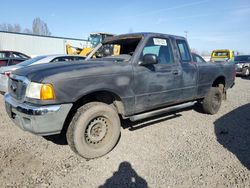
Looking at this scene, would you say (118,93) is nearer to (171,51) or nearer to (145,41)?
(145,41)

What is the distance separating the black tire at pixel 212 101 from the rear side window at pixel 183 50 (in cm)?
119

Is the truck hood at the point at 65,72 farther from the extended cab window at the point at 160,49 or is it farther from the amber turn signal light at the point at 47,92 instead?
the extended cab window at the point at 160,49

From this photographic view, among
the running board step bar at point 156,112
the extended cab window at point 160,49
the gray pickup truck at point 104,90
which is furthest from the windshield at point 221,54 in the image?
the extended cab window at point 160,49

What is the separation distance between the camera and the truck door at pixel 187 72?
4535 millimetres

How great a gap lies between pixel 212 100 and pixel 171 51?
1928 millimetres

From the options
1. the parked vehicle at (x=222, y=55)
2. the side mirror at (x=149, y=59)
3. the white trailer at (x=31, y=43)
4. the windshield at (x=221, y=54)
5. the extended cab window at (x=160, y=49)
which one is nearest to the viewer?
the side mirror at (x=149, y=59)

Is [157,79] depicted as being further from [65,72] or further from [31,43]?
[31,43]

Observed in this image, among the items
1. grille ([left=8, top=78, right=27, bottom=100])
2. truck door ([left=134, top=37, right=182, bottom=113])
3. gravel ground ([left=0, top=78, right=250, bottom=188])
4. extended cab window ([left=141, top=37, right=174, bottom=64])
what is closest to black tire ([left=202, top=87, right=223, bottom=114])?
gravel ground ([left=0, top=78, right=250, bottom=188])

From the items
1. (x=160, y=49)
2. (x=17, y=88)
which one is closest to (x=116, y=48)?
(x=160, y=49)

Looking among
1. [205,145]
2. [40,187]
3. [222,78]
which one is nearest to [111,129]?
[40,187]

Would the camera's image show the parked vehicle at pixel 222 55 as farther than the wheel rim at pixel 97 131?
Yes

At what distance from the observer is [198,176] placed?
2812 millimetres

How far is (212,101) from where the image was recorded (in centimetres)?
542

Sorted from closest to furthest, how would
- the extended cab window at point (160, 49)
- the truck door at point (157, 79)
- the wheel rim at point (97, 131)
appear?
the wheel rim at point (97, 131) < the truck door at point (157, 79) < the extended cab window at point (160, 49)
